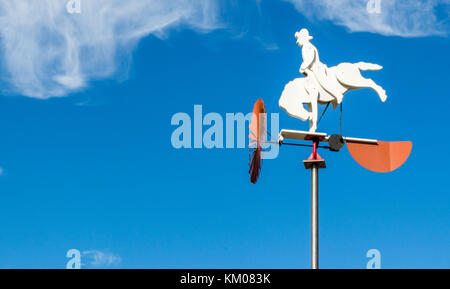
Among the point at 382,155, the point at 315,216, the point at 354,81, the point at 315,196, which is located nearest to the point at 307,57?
the point at 354,81

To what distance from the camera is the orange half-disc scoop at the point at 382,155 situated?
21.0 metres

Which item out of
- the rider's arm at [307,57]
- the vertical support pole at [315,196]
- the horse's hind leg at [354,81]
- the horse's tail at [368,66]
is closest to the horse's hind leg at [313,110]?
the vertical support pole at [315,196]

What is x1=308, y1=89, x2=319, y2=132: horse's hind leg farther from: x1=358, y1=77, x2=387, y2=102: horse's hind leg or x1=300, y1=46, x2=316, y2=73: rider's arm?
x1=358, y1=77, x2=387, y2=102: horse's hind leg

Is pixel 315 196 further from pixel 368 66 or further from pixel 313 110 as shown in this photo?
pixel 368 66

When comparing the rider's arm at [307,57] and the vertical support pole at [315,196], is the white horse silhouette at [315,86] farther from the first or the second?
the vertical support pole at [315,196]

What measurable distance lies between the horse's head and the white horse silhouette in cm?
3

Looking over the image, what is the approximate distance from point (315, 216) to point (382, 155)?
3.08 metres

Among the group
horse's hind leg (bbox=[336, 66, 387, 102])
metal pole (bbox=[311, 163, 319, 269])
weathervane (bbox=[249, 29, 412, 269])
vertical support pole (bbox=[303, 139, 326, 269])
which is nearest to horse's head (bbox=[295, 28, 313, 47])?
weathervane (bbox=[249, 29, 412, 269])

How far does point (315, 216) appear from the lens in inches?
775
